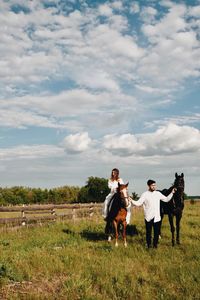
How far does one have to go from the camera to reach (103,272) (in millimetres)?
8586

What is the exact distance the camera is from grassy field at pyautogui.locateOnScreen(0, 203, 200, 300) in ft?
23.5

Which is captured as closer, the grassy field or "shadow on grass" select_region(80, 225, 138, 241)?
the grassy field

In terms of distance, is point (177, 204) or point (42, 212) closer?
point (177, 204)

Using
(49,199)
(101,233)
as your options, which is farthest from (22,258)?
(49,199)

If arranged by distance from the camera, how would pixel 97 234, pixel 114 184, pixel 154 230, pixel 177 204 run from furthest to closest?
1. pixel 97 234
2. pixel 114 184
3. pixel 177 204
4. pixel 154 230

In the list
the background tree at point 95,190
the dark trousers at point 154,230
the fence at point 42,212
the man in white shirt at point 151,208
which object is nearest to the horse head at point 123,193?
the man in white shirt at point 151,208

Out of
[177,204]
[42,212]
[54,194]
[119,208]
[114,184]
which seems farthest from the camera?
[54,194]

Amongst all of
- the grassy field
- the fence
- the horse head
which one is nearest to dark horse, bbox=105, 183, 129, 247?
the horse head

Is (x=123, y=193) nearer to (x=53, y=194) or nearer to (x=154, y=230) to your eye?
(x=154, y=230)

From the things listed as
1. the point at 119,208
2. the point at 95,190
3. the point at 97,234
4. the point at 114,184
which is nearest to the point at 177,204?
the point at 119,208

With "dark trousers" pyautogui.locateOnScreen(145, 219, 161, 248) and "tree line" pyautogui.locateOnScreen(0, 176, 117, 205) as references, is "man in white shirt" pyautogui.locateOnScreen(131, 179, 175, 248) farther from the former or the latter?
"tree line" pyautogui.locateOnScreen(0, 176, 117, 205)

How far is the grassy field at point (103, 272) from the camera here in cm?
715

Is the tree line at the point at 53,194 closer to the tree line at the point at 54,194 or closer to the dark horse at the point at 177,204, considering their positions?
the tree line at the point at 54,194

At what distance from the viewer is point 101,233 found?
16.3 meters
